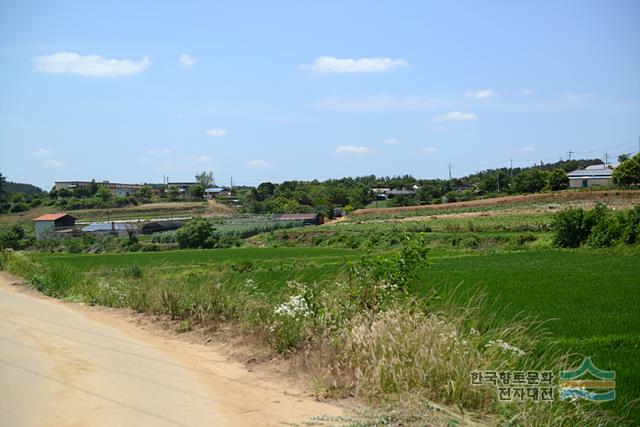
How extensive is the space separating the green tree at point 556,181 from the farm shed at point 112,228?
59.6 meters

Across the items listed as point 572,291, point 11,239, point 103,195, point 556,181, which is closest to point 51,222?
point 11,239

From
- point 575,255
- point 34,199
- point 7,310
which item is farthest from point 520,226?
point 34,199

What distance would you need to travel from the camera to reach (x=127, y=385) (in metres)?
7.53

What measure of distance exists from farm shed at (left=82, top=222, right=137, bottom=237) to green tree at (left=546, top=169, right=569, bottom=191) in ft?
196

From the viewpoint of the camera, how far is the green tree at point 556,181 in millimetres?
89562

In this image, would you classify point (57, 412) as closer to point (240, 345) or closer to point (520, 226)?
point (240, 345)

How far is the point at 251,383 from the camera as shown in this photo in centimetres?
807

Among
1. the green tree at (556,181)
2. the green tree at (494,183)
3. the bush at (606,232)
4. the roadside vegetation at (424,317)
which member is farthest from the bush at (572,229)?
the green tree at (494,183)

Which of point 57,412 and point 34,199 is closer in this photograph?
point 57,412

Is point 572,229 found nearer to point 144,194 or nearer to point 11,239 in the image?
point 11,239

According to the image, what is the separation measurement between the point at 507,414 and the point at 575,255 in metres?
28.6

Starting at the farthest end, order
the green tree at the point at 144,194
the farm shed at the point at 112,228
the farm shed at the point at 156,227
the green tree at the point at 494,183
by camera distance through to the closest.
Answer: the green tree at the point at 494,183 → the green tree at the point at 144,194 → the farm shed at the point at 156,227 → the farm shed at the point at 112,228

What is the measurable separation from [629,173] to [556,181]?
42.3 ft

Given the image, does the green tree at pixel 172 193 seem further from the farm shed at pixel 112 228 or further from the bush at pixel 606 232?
the bush at pixel 606 232
